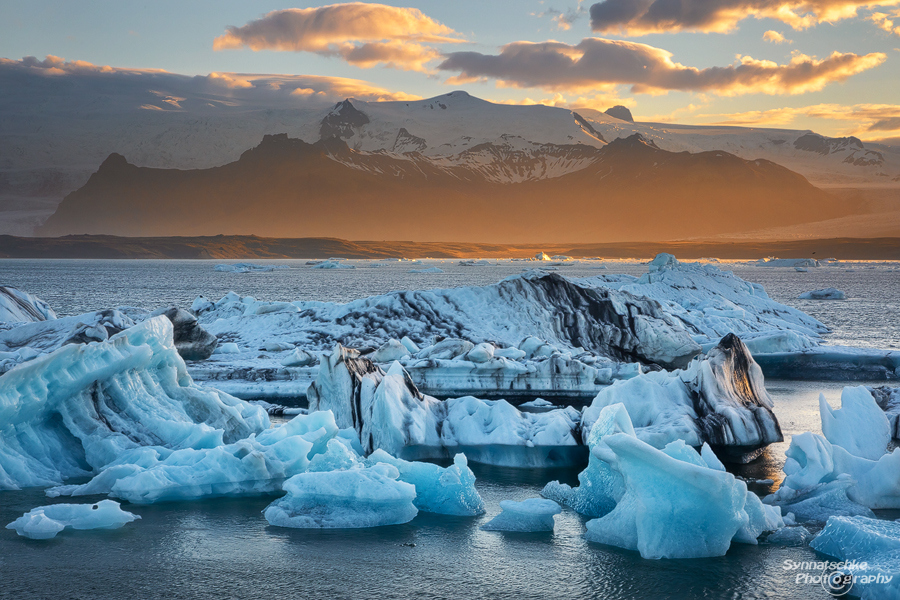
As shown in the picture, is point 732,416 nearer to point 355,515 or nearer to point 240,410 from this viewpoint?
point 355,515

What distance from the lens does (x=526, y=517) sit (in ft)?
25.5

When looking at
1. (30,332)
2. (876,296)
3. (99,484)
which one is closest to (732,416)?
(99,484)

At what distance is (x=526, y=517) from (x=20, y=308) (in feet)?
64.8

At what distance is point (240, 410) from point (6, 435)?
10.1 feet

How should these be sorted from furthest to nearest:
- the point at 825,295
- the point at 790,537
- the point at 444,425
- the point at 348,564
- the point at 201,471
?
the point at 825,295
the point at 444,425
the point at 201,471
the point at 790,537
the point at 348,564

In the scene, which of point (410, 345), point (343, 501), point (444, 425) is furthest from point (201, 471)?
point (410, 345)

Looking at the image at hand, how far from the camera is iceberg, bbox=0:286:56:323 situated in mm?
20891

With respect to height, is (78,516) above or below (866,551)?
below

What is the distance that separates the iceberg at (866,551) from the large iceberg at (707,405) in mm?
2973

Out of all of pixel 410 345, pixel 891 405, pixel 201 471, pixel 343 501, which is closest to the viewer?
pixel 343 501

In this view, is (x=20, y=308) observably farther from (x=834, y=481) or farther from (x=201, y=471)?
(x=834, y=481)

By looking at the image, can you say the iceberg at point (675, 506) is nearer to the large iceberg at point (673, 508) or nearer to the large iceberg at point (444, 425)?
the large iceberg at point (673, 508)

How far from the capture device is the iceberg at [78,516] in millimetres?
7555

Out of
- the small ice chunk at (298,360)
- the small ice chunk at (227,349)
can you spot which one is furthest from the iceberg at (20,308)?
the small ice chunk at (298,360)
